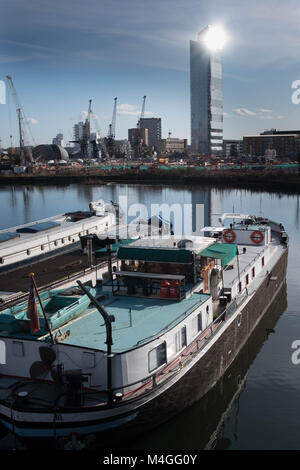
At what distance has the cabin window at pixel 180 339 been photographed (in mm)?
15422

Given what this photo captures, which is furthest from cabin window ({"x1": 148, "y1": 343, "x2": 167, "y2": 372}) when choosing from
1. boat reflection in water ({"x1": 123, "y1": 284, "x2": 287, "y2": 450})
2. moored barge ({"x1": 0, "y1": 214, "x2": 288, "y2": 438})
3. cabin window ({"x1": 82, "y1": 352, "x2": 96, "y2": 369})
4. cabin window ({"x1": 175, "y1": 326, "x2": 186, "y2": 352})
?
boat reflection in water ({"x1": 123, "y1": 284, "x2": 287, "y2": 450})

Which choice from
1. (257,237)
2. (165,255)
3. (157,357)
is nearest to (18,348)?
(157,357)

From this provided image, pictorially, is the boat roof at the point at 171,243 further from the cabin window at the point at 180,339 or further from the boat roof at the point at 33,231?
the boat roof at the point at 33,231

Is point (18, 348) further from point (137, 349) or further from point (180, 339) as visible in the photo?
point (180, 339)

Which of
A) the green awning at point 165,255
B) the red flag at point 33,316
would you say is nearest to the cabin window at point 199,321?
the green awning at point 165,255

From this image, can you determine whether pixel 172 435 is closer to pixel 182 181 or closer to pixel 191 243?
pixel 191 243

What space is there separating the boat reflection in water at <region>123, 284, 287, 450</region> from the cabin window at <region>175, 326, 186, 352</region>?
1451mm

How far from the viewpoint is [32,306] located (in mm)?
13375

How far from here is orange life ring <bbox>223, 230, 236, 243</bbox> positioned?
2902 centimetres

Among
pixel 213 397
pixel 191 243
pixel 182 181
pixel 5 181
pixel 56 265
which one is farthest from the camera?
pixel 5 181

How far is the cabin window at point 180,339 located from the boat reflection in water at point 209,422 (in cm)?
145

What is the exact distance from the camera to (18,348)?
46.0 feet

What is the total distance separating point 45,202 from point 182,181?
4531 centimetres
